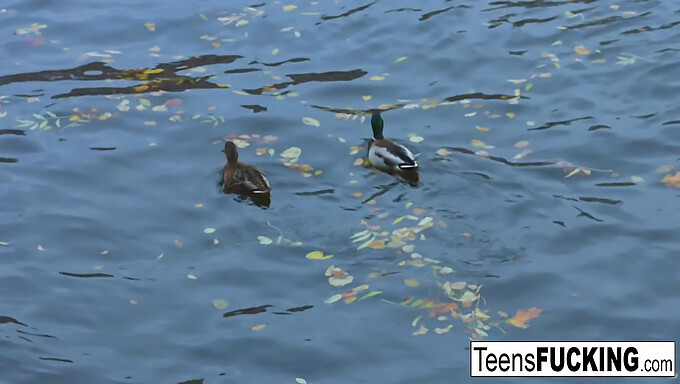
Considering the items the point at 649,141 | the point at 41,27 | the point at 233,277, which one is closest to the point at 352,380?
the point at 233,277

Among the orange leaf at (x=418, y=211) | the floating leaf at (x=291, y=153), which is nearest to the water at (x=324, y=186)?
the orange leaf at (x=418, y=211)

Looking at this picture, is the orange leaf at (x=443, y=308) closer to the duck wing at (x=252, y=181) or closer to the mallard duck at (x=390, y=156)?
the mallard duck at (x=390, y=156)

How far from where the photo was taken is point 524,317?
30.1 ft

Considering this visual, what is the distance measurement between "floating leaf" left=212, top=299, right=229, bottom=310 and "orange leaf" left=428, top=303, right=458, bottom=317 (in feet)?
6.54

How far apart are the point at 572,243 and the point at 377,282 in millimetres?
2111

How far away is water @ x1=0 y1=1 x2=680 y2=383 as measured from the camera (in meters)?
9.20

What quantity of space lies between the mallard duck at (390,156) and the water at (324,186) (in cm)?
22

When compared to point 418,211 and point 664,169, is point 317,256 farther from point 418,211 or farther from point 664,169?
point 664,169

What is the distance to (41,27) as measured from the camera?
16281 mm

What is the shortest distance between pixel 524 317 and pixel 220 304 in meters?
2.92

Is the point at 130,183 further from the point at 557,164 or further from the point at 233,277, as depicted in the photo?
the point at 557,164

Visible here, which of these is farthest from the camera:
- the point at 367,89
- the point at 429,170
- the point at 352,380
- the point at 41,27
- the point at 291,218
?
the point at 41,27

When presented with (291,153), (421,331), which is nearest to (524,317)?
(421,331)

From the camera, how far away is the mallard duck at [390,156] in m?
11.5
